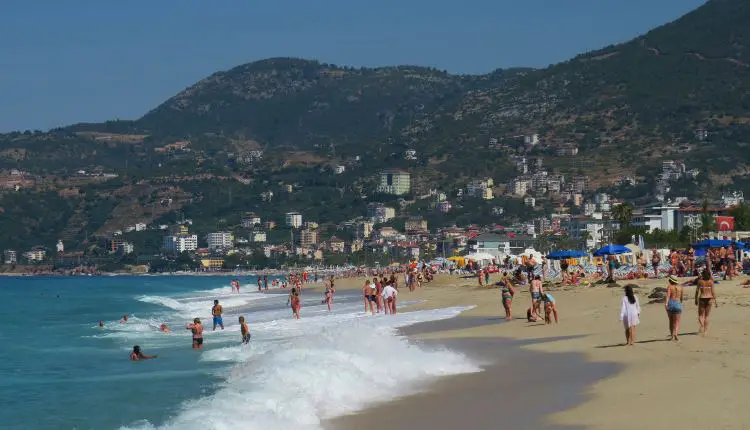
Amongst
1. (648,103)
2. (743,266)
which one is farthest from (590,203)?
(743,266)

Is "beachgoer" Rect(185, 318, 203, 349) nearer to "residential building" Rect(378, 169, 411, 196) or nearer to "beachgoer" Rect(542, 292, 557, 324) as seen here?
"beachgoer" Rect(542, 292, 557, 324)

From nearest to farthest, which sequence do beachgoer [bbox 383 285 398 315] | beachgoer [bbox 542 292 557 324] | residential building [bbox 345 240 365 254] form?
beachgoer [bbox 542 292 557 324]
beachgoer [bbox 383 285 398 315]
residential building [bbox 345 240 365 254]

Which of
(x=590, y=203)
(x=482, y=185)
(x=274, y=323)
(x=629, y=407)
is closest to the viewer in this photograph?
(x=629, y=407)

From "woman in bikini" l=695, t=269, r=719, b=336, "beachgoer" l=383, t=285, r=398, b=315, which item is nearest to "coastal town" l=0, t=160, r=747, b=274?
"beachgoer" l=383, t=285, r=398, b=315

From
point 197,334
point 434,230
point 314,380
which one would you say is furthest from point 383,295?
point 434,230

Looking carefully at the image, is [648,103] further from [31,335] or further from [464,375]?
[464,375]

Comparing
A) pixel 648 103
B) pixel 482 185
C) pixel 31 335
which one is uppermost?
pixel 648 103
